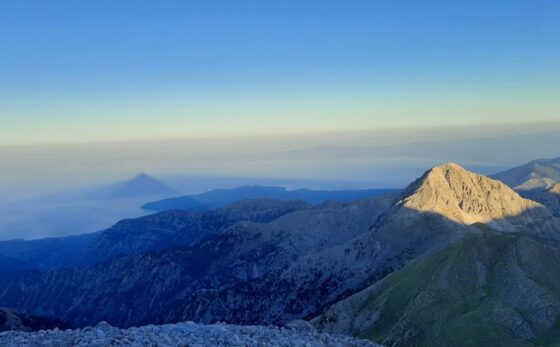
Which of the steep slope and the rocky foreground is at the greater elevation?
the rocky foreground

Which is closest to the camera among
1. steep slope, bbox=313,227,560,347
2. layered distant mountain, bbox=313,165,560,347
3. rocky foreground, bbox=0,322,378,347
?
rocky foreground, bbox=0,322,378,347

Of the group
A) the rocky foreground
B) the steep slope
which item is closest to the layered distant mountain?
the steep slope

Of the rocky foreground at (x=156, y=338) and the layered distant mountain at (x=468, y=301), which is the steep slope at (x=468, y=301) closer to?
the layered distant mountain at (x=468, y=301)

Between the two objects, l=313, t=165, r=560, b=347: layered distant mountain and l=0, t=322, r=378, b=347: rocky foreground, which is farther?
l=313, t=165, r=560, b=347: layered distant mountain

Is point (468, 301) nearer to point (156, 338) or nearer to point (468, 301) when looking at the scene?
point (468, 301)

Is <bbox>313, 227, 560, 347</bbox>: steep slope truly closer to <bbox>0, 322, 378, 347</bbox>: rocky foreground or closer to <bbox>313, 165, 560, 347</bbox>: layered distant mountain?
<bbox>313, 165, 560, 347</bbox>: layered distant mountain

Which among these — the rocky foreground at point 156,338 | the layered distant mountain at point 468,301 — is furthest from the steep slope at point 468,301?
the rocky foreground at point 156,338

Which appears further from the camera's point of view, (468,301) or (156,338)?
(468,301)

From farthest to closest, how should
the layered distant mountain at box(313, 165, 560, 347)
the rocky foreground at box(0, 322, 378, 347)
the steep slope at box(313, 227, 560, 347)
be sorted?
the layered distant mountain at box(313, 165, 560, 347), the steep slope at box(313, 227, 560, 347), the rocky foreground at box(0, 322, 378, 347)

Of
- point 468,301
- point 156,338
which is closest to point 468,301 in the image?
point 468,301
